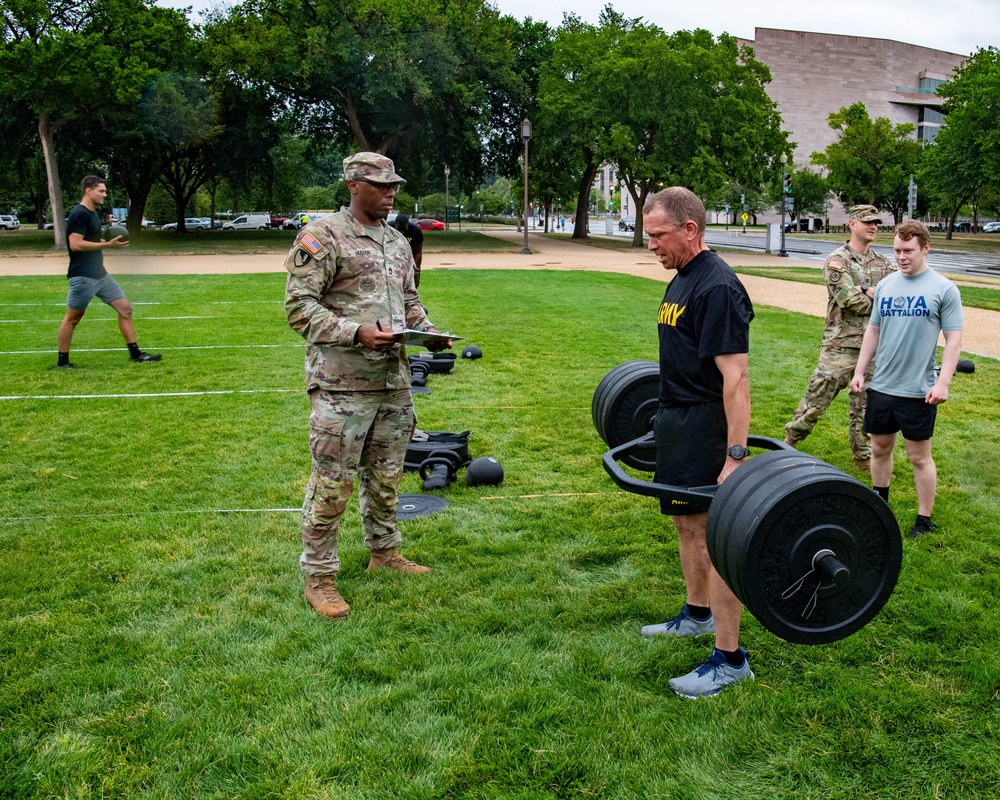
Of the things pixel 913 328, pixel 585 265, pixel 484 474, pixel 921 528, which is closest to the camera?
pixel 913 328

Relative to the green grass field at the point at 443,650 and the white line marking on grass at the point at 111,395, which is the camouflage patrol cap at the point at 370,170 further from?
the white line marking on grass at the point at 111,395

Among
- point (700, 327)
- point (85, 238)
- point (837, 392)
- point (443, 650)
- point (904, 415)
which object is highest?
point (85, 238)

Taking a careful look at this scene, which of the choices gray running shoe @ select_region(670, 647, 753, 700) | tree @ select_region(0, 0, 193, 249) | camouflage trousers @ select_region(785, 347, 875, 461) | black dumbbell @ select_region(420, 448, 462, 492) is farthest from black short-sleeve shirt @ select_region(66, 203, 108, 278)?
tree @ select_region(0, 0, 193, 249)

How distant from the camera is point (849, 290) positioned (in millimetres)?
6211

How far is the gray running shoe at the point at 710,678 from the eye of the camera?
11.5 ft

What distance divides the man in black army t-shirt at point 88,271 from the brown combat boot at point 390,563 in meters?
5.44

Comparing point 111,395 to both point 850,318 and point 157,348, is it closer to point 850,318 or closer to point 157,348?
point 157,348

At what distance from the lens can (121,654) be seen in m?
3.82

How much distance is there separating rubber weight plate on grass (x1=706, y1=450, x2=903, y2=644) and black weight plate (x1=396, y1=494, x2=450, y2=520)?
9.57 ft

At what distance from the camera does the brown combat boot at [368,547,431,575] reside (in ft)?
15.5

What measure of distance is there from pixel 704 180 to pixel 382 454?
3445cm

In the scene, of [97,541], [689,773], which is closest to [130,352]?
[97,541]

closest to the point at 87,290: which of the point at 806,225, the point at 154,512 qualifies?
the point at 154,512

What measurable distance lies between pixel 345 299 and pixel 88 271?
7.31 meters
